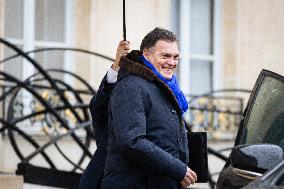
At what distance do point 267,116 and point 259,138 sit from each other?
0.36 ft

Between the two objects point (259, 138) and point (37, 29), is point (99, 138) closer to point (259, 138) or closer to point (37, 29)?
point (259, 138)

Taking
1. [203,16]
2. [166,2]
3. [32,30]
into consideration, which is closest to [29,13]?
[32,30]

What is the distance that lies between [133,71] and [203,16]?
11127 millimetres

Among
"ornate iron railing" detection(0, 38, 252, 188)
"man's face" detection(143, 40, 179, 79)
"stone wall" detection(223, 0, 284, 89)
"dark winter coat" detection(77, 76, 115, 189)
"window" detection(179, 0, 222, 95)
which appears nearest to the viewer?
"man's face" detection(143, 40, 179, 79)

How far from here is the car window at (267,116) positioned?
472cm

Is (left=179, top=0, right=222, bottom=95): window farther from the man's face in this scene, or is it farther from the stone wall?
the man's face

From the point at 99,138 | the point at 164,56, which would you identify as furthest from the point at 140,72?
the point at 99,138

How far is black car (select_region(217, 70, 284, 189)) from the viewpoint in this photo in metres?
4.25

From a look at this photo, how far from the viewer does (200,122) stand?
14.6 meters

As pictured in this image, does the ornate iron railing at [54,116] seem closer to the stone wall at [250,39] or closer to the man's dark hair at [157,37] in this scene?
the stone wall at [250,39]

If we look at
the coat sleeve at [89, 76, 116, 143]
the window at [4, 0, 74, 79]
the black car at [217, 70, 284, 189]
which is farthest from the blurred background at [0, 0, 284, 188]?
the black car at [217, 70, 284, 189]

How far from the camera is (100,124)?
512 cm

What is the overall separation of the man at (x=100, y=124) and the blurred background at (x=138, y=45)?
→ 19.8ft

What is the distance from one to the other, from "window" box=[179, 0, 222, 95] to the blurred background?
0.05 ft
